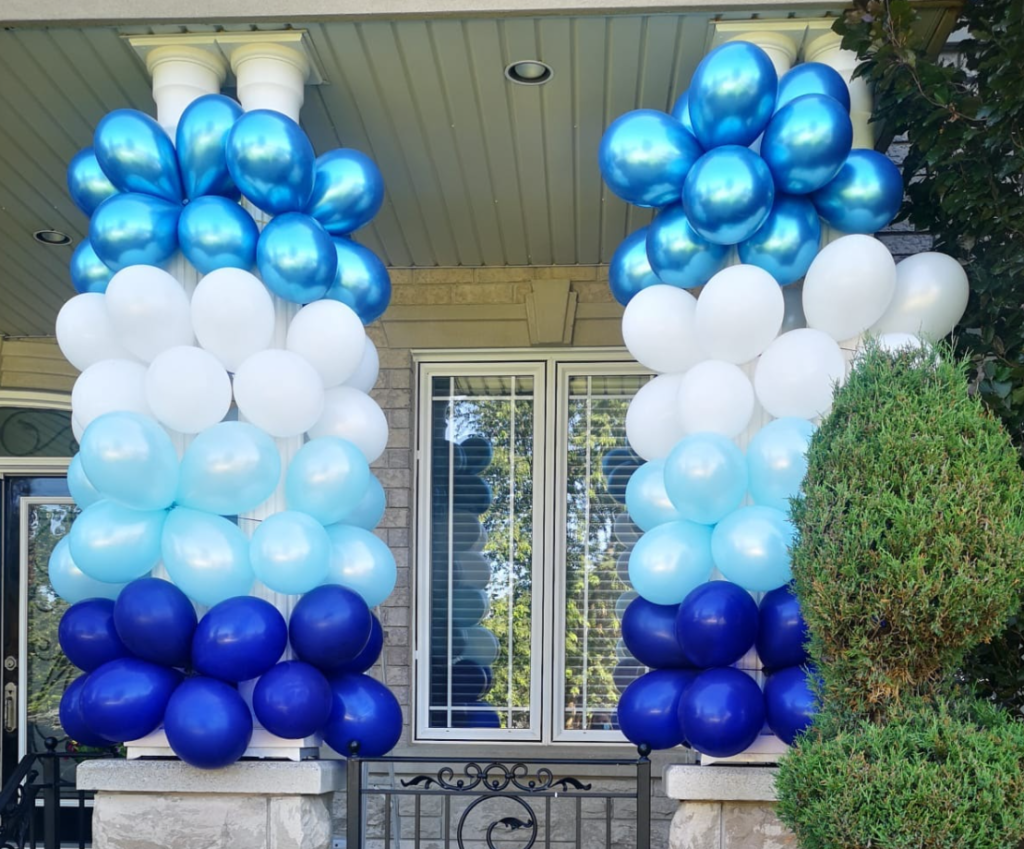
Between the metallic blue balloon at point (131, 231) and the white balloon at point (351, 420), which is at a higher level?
the metallic blue balloon at point (131, 231)

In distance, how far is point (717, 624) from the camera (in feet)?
10.3

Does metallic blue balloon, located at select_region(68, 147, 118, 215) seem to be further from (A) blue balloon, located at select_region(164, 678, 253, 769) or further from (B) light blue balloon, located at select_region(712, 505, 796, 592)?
(B) light blue balloon, located at select_region(712, 505, 796, 592)

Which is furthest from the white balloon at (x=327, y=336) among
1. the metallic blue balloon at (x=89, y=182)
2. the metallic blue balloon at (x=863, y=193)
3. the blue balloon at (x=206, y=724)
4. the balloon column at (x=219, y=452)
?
the metallic blue balloon at (x=863, y=193)

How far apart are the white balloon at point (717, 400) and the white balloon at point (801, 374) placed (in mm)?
75

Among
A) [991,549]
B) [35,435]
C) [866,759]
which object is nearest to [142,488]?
[866,759]

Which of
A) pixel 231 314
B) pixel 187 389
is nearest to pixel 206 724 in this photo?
pixel 187 389

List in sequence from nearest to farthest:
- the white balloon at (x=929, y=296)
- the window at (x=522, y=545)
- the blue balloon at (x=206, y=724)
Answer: the blue balloon at (x=206, y=724)
the white balloon at (x=929, y=296)
the window at (x=522, y=545)

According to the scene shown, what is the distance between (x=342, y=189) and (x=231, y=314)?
0.62m

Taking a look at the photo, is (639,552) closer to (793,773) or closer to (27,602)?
(793,773)

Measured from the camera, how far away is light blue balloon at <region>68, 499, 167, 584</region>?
3318mm

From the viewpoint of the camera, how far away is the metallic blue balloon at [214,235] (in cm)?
348

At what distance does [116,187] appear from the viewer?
12.1 feet

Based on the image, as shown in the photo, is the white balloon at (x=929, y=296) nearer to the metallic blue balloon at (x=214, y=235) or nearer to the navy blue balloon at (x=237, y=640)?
the metallic blue balloon at (x=214, y=235)

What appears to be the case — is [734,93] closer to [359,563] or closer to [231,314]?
[231,314]
